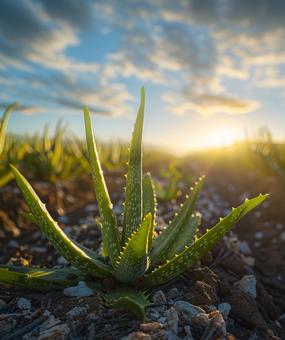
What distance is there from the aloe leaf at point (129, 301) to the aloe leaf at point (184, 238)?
0.36 metres

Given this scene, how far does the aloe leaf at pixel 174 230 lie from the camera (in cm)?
191

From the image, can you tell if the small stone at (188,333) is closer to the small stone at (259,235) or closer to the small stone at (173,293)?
the small stone at (173,293)

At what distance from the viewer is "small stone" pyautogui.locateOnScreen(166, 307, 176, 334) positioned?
1.51m

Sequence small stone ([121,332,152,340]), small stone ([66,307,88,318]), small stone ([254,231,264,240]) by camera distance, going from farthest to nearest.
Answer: small stone ([254,231,264,240])
small stone ([66,307,88,318])
small stone ([121,332,152,340])

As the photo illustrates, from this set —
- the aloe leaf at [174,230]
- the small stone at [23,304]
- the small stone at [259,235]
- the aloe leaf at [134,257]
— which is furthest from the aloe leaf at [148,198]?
the small stone at [259,235]

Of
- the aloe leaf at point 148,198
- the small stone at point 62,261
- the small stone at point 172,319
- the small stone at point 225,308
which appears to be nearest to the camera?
the small stone at point 172,319

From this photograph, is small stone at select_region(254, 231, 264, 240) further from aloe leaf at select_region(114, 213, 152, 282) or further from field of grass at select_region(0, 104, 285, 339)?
aloe leaf at select_region(114, 213, 152, 282)

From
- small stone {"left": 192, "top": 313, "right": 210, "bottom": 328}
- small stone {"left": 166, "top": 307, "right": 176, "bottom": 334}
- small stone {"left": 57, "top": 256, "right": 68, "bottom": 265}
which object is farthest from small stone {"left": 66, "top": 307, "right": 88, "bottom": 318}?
small stone {"left": 57, "top": 256, "right": 68, "bottom": 265}

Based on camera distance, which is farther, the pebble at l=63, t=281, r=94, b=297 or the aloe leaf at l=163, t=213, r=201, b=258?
the aloe leaf at l=163, t=213, r=201, b=258

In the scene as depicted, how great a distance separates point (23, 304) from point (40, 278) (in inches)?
6.3

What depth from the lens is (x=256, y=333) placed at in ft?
5.82

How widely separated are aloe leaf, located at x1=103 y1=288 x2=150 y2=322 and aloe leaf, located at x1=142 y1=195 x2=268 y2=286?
146 mm

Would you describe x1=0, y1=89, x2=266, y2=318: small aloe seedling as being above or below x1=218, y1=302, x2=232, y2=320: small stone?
above

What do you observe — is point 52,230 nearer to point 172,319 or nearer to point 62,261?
point 172,319
